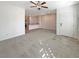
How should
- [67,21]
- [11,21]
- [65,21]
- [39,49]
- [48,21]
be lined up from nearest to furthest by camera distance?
Answer: 1. [39,49]
2. [11,21]
3. [67,21]
4. [65,21]
5. [48,21]

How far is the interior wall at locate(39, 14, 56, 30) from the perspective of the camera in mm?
12125

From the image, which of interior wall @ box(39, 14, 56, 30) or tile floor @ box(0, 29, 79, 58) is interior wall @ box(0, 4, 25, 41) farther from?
interior wall @ box(39, 14, 56, 30)

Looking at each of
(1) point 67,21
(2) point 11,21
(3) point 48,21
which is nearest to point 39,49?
(2) point 11,21

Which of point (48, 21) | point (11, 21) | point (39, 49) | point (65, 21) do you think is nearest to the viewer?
point (39, 49)

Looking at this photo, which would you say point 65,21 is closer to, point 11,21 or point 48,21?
point 11,21

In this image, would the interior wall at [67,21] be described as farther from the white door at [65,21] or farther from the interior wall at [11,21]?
the interior wall at [11,21]

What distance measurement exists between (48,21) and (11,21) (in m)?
7.30

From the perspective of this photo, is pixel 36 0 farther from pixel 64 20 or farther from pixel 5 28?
pixel 64 20

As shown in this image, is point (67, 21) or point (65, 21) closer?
point (67, 21)

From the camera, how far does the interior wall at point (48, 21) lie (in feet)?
39.8

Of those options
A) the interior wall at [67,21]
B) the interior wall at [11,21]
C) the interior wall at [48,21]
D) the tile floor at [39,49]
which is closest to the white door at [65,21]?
the interior wall at [67,21]

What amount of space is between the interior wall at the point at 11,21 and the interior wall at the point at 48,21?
5.34 metres

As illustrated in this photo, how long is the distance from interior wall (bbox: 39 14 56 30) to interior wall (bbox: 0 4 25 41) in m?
5.34

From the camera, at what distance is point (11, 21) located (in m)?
6.45
